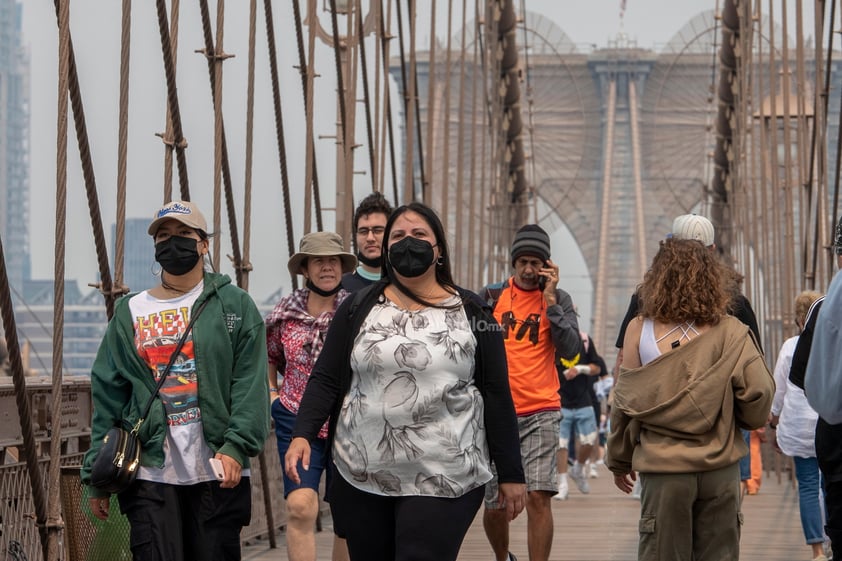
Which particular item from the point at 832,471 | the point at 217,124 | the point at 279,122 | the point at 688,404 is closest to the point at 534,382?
the point at 688,404

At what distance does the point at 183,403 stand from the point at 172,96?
111 inches

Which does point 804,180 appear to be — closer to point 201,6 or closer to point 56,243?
point 201,6

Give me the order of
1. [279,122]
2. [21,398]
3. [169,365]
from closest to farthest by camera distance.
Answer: [169,365] < [21,398] < [279,122]

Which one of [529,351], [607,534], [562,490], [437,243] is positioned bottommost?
[562,490]

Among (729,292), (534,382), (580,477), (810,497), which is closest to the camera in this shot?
(729,292)

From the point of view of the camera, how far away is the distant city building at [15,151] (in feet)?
314

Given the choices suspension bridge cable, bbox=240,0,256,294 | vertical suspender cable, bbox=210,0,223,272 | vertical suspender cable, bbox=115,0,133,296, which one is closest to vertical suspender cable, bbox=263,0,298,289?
suspension bridge cable, bbox=240,0,256,294

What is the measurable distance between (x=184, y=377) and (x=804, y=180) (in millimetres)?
11575

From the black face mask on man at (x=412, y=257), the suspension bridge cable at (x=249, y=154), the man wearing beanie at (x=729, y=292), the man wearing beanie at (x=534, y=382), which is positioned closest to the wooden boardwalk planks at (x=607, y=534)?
the suspension bridge cable at (x=249, y=154)

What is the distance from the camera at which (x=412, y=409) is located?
3.98 meters

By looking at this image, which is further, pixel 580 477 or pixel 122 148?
pixel 580 477

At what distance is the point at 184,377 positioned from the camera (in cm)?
438

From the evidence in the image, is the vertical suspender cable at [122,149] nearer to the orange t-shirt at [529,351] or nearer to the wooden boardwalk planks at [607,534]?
the orange t-shirt at [529,351]

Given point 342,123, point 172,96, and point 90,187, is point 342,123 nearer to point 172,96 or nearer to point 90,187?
point 172,96
